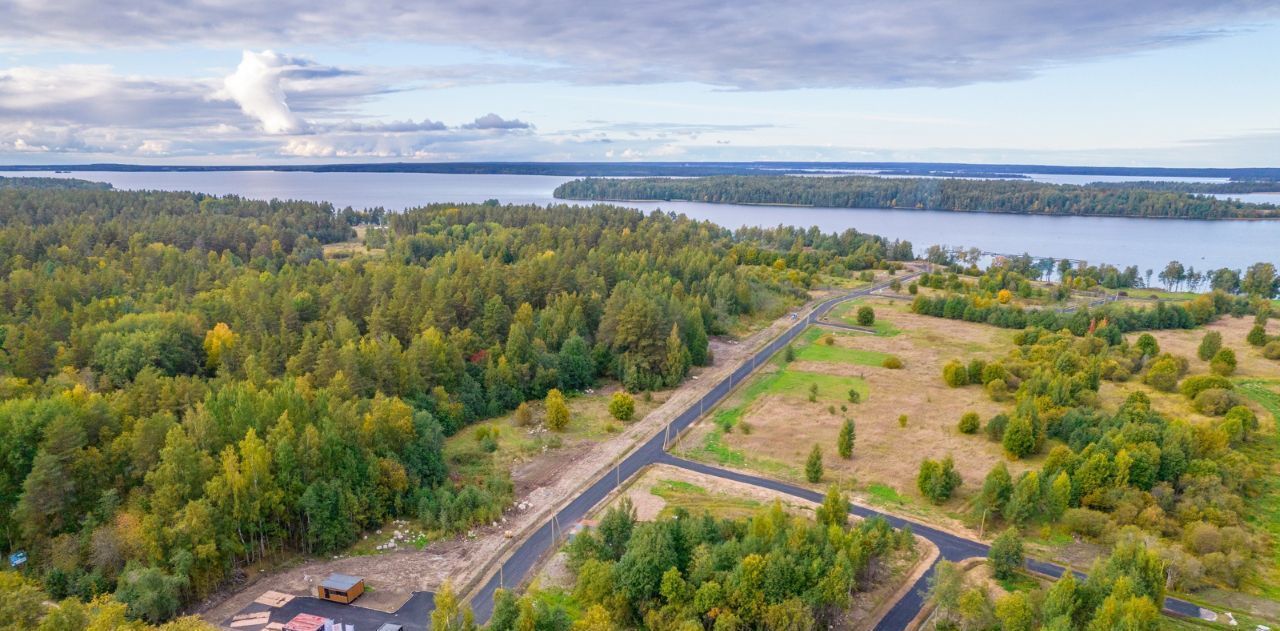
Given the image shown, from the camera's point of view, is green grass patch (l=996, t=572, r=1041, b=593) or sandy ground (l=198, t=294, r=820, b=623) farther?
green grass patch (l=996, t=572, r=1041, b=593)

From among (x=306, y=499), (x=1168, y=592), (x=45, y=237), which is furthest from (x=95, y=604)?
(x=45, y=237)

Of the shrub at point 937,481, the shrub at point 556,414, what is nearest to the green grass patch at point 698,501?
the shrub at point 937,481

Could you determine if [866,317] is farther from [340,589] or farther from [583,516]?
[340,589]

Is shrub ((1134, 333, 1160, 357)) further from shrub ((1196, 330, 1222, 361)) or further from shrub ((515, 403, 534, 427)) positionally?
shrub ((515, 403, 534, 427))

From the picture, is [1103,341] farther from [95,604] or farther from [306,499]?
[95,604]

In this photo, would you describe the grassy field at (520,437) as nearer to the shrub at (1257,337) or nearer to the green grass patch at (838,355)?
the green grass patch at (838,355)

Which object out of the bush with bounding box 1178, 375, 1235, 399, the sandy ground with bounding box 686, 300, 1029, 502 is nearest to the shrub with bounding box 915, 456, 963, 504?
the sandy ground with bounding box 686, 300, 1029, 502
